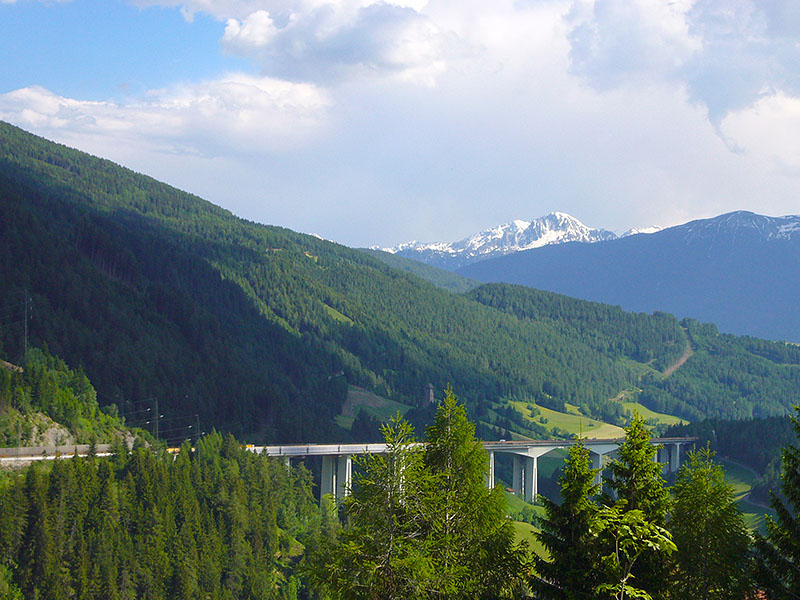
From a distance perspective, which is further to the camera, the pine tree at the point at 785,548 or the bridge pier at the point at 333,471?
the bridge pier at the point at 333,471

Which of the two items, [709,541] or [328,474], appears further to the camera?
[328,474]

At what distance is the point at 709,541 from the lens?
32.8 metres

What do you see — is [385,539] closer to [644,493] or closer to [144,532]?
[644,493]

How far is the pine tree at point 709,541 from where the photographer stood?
103 ft

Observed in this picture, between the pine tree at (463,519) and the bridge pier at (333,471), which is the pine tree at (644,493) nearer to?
the pine tree at (463,519)

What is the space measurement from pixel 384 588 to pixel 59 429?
349ft

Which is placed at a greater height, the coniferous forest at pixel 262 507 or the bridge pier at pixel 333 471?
the coniferous forest at pixel 262 507

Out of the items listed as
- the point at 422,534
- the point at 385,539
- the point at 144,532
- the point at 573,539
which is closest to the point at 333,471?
the point at 144,532

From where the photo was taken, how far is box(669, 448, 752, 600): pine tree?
103 feet

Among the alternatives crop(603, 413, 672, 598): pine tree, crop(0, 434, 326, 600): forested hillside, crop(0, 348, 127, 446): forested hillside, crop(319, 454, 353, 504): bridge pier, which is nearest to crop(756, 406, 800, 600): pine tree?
crop(603, 413, 672, 598): pine tree

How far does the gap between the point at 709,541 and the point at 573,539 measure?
7488mm

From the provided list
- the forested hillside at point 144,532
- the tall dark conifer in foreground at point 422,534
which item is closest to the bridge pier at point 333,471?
the forested hillside at point 144,532

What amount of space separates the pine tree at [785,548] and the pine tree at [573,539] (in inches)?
231

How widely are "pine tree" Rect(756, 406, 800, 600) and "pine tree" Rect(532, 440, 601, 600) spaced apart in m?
5.87
